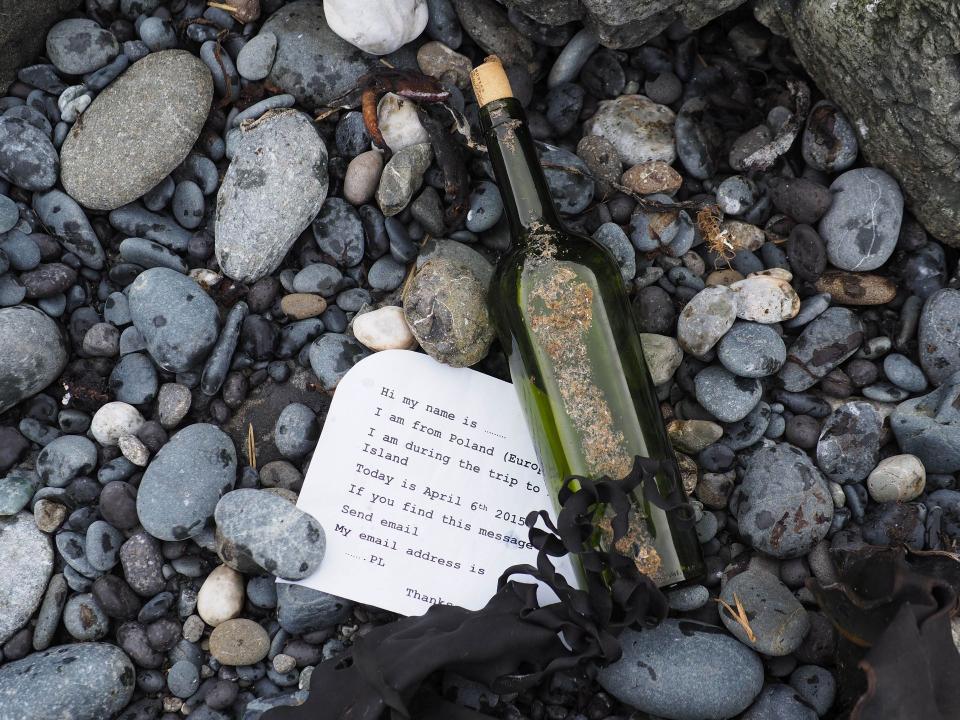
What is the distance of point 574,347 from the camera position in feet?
4.72

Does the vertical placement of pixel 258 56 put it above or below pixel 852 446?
above

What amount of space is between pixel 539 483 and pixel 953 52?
1.15 m

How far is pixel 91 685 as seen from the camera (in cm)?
151

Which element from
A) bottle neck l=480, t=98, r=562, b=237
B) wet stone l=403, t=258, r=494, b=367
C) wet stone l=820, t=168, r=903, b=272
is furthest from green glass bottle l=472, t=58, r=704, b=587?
wet stone l=820, t=168, r=903, b=272

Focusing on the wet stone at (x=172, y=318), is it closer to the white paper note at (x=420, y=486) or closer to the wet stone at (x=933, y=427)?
→ the white paper note at (x=420, y=486)

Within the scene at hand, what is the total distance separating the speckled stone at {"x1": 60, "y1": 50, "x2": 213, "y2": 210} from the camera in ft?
5.50

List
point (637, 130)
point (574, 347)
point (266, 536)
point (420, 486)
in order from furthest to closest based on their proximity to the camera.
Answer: point (637, 130), point (420, 486), point (266, 536), point (574, 347)

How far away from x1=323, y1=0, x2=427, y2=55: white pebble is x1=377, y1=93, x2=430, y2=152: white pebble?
12cm

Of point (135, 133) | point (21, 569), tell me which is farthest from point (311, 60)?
point (21, 569)

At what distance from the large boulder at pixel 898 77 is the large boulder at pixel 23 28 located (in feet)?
5.16

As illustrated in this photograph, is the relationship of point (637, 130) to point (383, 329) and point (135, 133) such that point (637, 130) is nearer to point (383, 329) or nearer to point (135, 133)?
point (383, 329)

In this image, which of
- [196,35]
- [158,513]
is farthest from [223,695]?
[196,35]

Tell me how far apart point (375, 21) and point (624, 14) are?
529 mm

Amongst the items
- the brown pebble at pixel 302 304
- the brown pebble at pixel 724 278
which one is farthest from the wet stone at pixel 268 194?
the brown pebble at pixel 724 278
